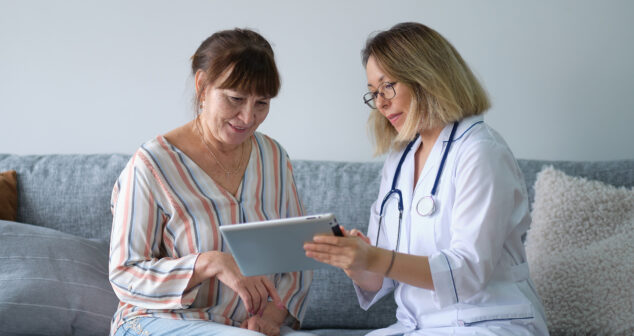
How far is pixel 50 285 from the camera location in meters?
1.77

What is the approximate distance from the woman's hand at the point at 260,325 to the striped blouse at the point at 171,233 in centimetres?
4

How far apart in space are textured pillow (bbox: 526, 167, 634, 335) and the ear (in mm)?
1133

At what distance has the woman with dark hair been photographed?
147 centimetres

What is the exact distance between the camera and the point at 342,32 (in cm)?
239

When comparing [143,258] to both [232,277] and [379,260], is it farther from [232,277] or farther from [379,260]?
[379,260]

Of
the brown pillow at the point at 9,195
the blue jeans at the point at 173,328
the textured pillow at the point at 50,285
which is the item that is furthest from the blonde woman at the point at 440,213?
the brown pillow at the point at 9,195

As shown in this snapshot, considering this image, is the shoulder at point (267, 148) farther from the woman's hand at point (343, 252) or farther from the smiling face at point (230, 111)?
the woman's hand at point (343, 252)

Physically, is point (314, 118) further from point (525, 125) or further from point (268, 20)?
point (525, 125)

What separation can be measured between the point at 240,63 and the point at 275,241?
1.62ft

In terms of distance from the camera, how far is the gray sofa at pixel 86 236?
175cm

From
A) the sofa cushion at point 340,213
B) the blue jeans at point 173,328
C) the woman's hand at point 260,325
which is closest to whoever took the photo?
the blue jeans at point 173,328

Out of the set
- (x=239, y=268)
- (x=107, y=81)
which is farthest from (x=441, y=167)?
(x=107, y=81)

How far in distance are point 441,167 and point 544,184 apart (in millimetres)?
596

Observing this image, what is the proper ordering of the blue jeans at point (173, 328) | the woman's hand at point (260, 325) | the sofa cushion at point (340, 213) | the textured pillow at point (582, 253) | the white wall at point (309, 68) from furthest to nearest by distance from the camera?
the white wall at point (309, 68)
the sofa cushion at point (340, 213)
the textured pillow at point (582, 253)
the woman's hand at point (260, 325)
the blue jeans at point (173, 328)
